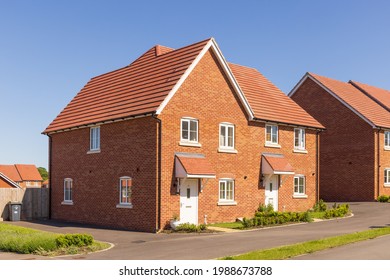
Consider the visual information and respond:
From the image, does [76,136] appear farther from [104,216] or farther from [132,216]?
[132,216]

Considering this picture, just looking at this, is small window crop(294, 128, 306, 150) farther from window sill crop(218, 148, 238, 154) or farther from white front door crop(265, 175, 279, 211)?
window sill crop(218, 148, 238, 154)

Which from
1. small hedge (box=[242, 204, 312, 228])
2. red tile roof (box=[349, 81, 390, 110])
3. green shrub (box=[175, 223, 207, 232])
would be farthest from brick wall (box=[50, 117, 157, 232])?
red tile roof (box=[349, 81, 390, 110])

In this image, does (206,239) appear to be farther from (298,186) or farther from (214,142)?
(298,186)

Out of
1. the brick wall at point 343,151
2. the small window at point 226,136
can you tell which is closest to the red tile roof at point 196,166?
the small window at point 226,136

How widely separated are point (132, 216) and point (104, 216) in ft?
9.25

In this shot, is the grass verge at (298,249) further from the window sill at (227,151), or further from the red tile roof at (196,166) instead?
the window sill at (227,151)

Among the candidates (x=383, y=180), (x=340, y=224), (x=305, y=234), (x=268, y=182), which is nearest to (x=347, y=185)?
(x=383, y=180)

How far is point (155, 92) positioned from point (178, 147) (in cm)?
326

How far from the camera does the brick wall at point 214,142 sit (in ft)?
83.6

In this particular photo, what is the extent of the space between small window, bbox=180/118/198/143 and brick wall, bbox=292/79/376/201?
19767 millimetres

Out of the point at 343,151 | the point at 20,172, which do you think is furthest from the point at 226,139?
the point at 20,172

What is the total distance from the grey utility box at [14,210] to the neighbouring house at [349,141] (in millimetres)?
24769

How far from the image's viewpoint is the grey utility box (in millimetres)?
32375

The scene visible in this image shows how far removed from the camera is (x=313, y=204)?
34.5 m
